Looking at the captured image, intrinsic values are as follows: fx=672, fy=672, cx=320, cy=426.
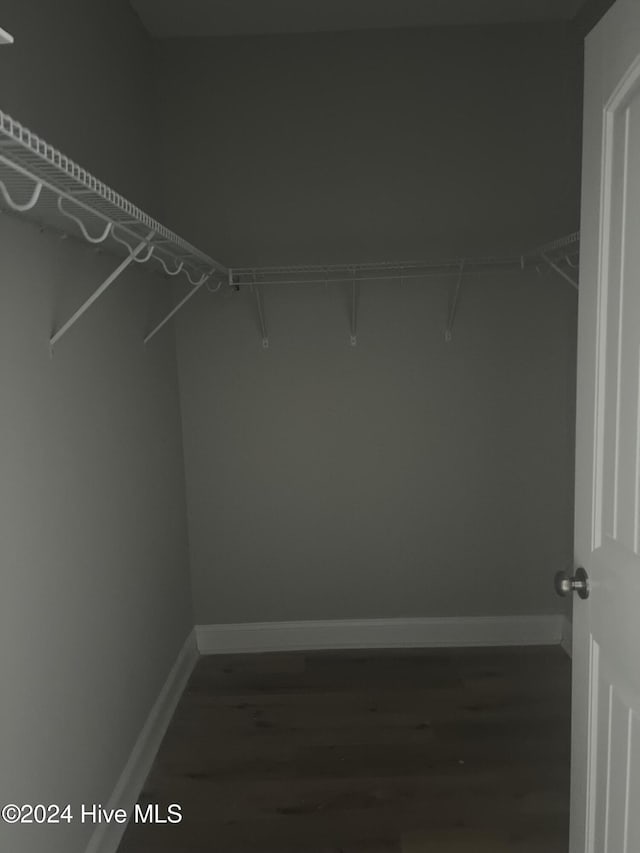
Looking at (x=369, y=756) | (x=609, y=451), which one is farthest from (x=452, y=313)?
(x=369, y=756)

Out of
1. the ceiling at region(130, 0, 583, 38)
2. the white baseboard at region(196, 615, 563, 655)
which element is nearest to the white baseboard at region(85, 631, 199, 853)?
the white baseboard at region(196, 615, 563, 655)

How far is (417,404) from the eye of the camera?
2957 mm

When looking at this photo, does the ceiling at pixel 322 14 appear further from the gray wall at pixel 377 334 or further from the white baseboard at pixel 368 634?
the white baseboard at pixel 368 634

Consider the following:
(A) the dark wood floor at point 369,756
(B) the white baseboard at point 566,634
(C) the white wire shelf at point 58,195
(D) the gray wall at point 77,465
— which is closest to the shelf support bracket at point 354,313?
(D) the gray wall at point 77,465

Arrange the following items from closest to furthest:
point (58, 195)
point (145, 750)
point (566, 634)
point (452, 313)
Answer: point (58, 195), point (145, 750), point (452, 313), point (566, 634)

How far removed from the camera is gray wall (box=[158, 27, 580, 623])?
2.78 metres

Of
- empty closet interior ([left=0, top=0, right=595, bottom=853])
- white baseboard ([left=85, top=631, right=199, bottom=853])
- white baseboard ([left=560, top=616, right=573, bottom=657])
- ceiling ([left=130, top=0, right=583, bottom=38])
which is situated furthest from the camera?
white baseboard ([left=560, top=616, right=573, bottom=657])

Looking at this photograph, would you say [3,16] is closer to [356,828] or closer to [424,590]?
[356,828]

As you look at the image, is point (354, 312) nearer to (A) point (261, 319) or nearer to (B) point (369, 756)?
(A) point (261, 319)

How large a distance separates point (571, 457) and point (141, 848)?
7.22 feet

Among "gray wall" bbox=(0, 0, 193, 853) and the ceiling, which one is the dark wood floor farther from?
the ceiling

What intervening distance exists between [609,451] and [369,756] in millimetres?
1544

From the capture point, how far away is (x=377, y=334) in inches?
115

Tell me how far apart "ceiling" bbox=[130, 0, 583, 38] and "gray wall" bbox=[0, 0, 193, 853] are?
152 millimetres
